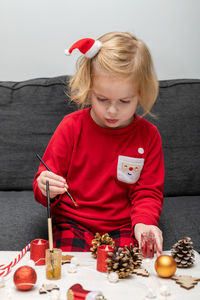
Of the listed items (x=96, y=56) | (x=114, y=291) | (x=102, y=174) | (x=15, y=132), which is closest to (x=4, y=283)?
(x=114, y=291)

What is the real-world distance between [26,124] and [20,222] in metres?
0.51

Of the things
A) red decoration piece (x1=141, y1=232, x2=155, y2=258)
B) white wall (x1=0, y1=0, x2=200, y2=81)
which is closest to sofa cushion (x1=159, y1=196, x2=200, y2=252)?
red decoration piece (x1=141, y1=232, x2=155, y2=258)

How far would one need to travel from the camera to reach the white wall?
1.93 metres

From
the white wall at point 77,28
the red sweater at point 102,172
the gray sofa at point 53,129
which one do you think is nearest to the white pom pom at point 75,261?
the red sweater at point 102,172

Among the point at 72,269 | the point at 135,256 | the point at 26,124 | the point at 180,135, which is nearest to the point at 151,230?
the point at 135,256

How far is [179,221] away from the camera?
1308mm

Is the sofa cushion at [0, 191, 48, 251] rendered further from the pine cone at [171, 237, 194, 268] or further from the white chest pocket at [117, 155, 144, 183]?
the pine cone at [171, 237, 194, 268]

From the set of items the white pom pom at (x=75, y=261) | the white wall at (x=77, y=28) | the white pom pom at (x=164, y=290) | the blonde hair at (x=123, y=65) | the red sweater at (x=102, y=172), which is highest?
the white wall at (x=77, y=28)

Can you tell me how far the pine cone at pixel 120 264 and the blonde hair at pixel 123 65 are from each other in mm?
486

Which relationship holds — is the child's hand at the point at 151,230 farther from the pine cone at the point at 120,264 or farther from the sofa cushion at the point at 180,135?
the sofa cushion at the point at 180,135

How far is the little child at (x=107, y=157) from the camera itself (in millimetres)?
1114

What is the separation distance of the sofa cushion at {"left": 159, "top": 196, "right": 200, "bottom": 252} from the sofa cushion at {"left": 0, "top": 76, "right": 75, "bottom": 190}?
55cm

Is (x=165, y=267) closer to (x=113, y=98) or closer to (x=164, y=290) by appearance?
(x=164, y=290)

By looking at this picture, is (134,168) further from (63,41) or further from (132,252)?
(63,41)
